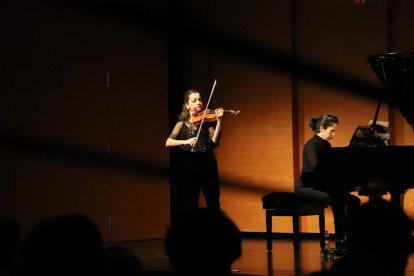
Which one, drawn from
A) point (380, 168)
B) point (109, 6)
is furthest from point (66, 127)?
point (380, 168)

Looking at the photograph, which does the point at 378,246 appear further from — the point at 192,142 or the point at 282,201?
the point at 282,201

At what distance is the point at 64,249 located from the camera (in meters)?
2.17

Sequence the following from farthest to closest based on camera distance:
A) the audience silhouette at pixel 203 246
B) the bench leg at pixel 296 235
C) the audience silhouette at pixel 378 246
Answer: the bench leg at pixel 296 235, the audience silhouette at pixel 378 246, the audience silhouette at pixel 203 246

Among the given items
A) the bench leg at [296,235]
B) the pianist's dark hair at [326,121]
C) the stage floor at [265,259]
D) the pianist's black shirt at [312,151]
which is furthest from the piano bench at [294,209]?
the pianist's dark hair at [326,121]

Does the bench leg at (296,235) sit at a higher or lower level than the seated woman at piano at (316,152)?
lower

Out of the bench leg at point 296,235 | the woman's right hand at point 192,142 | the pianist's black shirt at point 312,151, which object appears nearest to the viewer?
the woman's right hand at point 192,142

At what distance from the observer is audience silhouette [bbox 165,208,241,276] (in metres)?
2.02

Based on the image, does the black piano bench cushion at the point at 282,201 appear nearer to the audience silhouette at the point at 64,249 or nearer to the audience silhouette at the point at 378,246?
the audience silhouette at the point at 378,246

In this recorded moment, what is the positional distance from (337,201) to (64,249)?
13.9 feet

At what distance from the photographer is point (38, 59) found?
23.7ft

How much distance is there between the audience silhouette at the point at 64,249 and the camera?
7.12 feet

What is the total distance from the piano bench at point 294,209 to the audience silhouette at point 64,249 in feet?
15.2

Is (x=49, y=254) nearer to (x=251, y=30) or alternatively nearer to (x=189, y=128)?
(x=189, y=128)

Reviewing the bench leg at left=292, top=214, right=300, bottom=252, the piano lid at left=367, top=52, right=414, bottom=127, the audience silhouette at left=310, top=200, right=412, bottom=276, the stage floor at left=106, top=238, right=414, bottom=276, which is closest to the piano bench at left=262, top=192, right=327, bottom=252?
the bench leg at left=292, top=214, right=300, bottom=252
